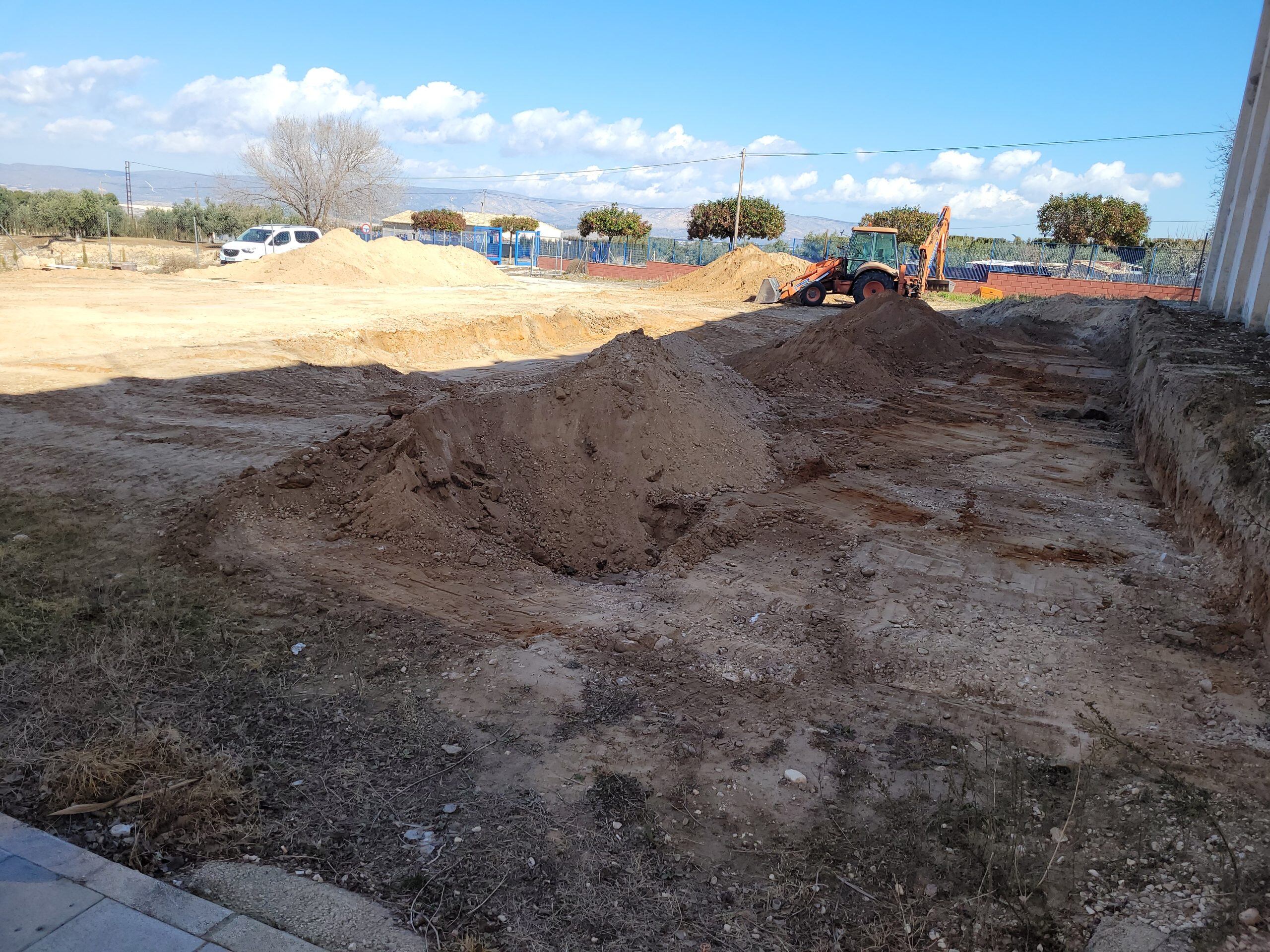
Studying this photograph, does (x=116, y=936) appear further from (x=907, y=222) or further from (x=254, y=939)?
(x=907, y=222)

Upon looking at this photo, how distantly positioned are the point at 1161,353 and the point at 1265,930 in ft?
37.2

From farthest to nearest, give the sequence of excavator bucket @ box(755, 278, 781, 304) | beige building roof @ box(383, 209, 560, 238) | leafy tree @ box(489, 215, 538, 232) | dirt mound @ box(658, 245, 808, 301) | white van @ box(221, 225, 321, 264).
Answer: beige building roof @ box(383, 209, 560, 238) < leafy tree @ box(489, 215, 538, 232) < dirt mound @ box(658, 245, 808, 301) < white van @ box(221, 225, 321, 264) < excavator bucket @ box(755, 278, 781, 304)

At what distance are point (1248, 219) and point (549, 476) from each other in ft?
57.7

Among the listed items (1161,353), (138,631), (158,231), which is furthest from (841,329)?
(158,231)

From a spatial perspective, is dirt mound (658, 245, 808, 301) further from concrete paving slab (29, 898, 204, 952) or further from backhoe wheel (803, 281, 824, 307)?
concrete paving slab (29, 898, 204, 952)

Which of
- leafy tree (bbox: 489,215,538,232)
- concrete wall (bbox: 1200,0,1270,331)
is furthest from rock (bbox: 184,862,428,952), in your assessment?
leafy tree (bbox: 489,215,538,232)

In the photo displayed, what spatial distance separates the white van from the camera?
29469mm

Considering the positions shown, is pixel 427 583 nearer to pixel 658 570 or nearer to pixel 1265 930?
pixel 658 570

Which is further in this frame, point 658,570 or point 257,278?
point 257,278

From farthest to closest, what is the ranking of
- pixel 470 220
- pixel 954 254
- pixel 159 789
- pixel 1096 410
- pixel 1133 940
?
1. pixel 470 220
2. pixel 954 254
3. pixel 1096 410
4. pixel 159 789
5. pixel 1133 940

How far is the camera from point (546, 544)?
6875 millimetres

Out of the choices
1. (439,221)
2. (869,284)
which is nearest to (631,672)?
(869,284)

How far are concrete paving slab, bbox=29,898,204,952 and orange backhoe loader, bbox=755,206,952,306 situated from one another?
24844mm

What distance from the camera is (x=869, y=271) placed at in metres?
25.9
